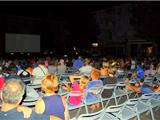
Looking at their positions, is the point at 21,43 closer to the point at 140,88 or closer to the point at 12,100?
the point at 140,88

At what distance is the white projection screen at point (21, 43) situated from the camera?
141 ft

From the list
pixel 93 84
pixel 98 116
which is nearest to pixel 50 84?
pixel 98 116

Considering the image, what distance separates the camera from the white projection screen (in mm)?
43062

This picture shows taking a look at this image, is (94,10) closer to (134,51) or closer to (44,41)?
(134,51)

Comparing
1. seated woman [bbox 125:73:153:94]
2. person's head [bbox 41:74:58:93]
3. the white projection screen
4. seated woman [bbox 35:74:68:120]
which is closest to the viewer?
seated woman [bbox 35:74:68:120]

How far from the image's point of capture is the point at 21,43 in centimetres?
4359

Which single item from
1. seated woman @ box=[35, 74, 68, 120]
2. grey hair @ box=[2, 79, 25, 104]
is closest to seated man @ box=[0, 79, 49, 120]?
grey hair @ box=[2, 79, 25, 104]

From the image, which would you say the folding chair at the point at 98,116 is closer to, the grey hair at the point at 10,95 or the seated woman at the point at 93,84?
the grey hair at the point at 10,95

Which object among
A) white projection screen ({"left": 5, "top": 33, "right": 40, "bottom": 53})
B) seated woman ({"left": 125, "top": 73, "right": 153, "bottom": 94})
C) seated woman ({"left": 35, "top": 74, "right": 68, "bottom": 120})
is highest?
white projection screen ({"left": 5, "top": 33, "right": 40, "bottom": 53})

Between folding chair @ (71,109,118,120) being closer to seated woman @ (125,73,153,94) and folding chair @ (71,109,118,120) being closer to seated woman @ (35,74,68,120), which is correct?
seated woman @ (35,74,68,120)

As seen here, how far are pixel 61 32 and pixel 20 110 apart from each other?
46.1 metres

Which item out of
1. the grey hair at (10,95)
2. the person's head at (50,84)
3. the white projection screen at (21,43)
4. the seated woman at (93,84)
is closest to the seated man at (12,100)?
the grey hair at (10,95)

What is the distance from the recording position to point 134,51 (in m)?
53.7

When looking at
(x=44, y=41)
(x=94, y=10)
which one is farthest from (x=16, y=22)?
(x=94, y=10)
